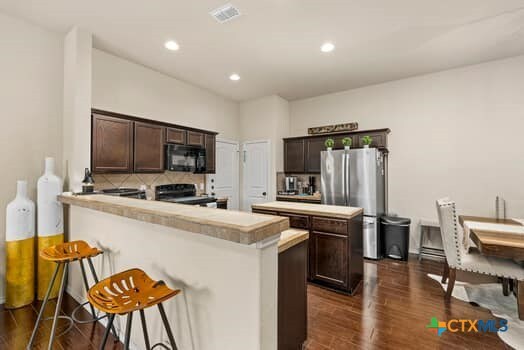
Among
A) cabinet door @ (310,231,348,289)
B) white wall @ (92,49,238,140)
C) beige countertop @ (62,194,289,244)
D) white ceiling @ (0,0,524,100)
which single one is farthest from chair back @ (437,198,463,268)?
white wall @ (92,49,238,140)

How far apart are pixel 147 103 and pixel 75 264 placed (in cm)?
253

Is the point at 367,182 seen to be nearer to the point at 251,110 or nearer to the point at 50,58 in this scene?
the point at 251,110

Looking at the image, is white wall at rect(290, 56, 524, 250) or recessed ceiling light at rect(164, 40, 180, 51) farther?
white wall at rect(290, 56, 524, 250)

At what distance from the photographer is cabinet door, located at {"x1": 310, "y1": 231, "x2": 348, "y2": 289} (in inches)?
103

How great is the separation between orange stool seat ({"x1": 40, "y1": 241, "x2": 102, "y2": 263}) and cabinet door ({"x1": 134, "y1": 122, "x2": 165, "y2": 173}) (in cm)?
150

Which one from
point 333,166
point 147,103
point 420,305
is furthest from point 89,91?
point 420,305

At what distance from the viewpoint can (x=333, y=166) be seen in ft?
13.9

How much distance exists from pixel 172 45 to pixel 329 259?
3408mm

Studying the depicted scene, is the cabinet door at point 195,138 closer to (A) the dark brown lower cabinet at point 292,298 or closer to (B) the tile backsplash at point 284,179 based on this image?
(B) the tile backsplash at point 284,179

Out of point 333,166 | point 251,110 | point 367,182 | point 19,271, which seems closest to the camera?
point 19,271

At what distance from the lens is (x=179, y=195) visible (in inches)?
169

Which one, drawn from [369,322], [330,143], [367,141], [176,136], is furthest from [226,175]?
[369,322]

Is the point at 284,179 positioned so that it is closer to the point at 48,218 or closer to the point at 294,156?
the point at 294,156

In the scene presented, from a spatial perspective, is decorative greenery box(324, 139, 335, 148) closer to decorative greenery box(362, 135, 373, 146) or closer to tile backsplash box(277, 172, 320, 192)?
decorative greenery box(362, 135, 373, 146)
